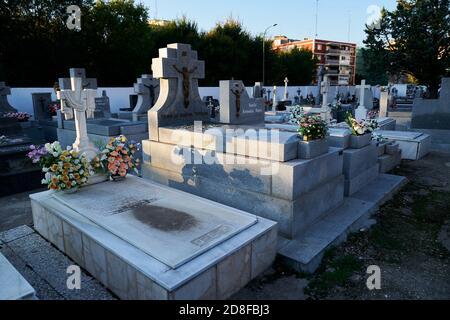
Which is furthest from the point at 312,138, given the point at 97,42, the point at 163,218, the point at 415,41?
the point at 97,42

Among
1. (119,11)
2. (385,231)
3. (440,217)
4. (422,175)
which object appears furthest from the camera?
(119,11)

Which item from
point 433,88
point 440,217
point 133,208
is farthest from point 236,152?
point 433,88

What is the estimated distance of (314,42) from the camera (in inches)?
3337

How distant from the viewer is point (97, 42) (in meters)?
27.4

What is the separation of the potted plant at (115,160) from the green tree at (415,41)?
2489 cm

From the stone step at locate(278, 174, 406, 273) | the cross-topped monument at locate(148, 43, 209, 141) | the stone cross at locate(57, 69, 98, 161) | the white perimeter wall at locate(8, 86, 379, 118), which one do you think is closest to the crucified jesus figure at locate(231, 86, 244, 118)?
the cross-topped monument at locate(148, 43, 209, 141)

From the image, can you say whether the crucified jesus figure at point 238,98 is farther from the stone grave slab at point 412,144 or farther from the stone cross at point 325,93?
the stone cross at point 325,93

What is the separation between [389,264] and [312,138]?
201 cm

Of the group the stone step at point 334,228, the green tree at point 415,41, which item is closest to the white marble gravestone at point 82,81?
the stone step at point 334,228

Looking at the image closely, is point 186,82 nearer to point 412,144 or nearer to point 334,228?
point 334,228

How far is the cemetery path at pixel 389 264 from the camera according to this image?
3.62m

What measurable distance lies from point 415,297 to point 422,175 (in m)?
5.52
